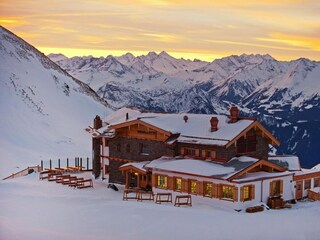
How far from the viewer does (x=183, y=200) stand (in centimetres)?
3509

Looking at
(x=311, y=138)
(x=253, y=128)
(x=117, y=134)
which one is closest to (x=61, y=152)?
(x=117, y=134)

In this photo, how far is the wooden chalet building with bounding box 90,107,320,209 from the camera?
34.2 meters

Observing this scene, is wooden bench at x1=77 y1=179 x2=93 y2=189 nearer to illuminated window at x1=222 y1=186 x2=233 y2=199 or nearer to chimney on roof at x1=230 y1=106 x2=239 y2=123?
chimney on roof at x1=230 y1=106 x2=239 y2=123

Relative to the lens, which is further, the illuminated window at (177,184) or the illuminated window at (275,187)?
the illuminated window at (177,184)

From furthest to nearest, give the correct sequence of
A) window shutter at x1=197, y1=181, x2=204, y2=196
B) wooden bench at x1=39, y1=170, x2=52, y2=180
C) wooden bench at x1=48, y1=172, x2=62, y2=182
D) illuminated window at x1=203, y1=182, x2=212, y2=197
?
wooden bench at x1=39, y1=170, x2=52, y2=180 → wooden bench at x1=48, y1=172, x2=62, y2=182 → window shutter at x1=197, y1=181, x2=204, y2=196 → illuminated window at x1=203, y1=182, x2=212, y2=197

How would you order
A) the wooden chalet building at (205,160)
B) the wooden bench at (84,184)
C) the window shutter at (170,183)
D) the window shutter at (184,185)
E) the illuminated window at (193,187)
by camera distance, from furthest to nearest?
the wooden bench at (84,184), the window shutter at (170,183), the window shutter at (184,185), the illuminated window at (193,187), the wooden chalet building at (205,160)

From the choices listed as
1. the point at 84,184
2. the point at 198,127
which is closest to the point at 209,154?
the point at 198,127

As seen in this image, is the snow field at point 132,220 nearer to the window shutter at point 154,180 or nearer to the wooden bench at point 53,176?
the window shutter at point 154,180

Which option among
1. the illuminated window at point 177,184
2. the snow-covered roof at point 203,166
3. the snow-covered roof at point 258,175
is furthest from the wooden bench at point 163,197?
the snow-covered roof at point 258,175

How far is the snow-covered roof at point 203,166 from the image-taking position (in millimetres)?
34375

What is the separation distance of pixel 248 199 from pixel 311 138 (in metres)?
162

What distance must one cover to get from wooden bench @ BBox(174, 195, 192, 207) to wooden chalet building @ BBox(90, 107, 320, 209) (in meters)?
0.63

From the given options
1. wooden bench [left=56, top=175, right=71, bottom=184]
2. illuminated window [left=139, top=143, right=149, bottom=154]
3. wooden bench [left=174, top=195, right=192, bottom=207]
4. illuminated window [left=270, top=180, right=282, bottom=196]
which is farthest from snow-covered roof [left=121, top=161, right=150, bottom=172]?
illuminated window [left=270, top=180, right=282, bottom=196]

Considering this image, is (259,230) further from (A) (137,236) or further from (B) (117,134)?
(B) (117,134)
